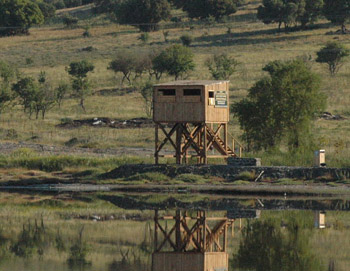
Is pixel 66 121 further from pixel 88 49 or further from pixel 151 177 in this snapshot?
pixel 88 49

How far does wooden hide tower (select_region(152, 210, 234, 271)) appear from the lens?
91.6ft

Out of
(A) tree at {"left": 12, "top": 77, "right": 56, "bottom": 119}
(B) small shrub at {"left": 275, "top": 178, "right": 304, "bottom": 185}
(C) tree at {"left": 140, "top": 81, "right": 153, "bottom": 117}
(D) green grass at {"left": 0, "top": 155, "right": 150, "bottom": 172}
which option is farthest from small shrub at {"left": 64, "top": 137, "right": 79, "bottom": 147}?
(B) small shrub at {"left": 275, "top": 178, "right": 304, "bottom": 185}

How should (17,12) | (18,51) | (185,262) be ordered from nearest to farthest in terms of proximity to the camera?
1. (185,262)
2. (18,51)
3. (17,12)

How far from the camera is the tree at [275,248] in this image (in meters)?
27.5

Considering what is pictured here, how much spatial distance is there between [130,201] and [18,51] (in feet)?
343

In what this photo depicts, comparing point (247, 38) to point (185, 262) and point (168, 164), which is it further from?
point (185, 262)

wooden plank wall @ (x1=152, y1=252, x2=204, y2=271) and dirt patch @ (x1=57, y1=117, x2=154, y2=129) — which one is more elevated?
dirt patch @ (x1=57, y1=117, x2=154, y2=129)

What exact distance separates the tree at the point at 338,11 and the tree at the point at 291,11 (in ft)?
11.3

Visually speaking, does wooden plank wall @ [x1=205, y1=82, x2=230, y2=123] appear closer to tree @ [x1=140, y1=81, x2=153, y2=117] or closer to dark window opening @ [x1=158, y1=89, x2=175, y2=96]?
dark window opening @ [x1=158, y1=89, x2=175, y2=96]

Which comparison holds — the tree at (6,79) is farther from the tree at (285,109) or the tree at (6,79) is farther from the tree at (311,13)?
the tree at (311,13)

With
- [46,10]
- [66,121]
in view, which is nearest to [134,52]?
[66,121]

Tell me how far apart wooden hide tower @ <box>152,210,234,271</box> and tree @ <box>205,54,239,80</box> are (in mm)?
72735

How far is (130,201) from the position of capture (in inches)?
1741

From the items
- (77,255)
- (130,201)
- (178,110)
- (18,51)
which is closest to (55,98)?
(18,51)
